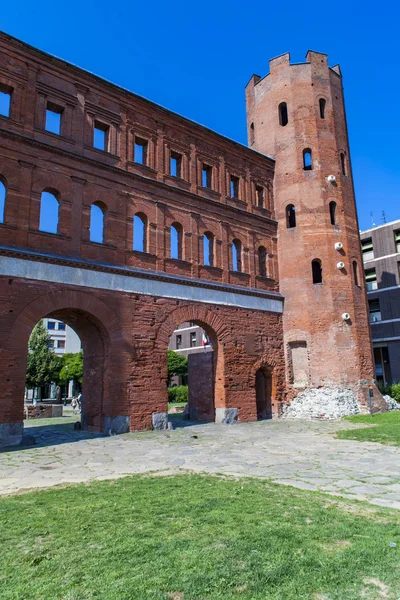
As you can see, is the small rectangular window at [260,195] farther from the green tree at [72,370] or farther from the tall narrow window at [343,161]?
the green tree at [72,370]

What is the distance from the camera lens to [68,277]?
13.8m

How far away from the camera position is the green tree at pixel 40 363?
38594 millimetres

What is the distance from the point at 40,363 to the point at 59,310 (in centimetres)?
2703

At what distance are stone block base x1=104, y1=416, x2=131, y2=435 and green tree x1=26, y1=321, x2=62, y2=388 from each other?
2693 cm

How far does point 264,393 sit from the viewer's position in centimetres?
1973

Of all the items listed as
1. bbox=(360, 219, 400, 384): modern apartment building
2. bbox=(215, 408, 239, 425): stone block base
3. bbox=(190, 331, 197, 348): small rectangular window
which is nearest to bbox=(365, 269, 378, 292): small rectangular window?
bbox=(360, 219, 400, 384): modern apartment building

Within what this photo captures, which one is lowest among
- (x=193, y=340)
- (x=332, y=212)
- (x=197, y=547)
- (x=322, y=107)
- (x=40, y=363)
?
(x=197, y=547)

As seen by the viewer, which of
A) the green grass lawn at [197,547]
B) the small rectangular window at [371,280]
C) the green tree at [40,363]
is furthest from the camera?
the small rectangular window at [371,280]

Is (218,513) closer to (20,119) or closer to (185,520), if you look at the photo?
(185,520)

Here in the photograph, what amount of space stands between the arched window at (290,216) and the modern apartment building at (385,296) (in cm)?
1969

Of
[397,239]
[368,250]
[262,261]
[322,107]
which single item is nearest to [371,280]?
[368,250]

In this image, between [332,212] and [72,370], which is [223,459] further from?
[72,370]

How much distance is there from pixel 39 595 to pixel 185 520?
176 cm

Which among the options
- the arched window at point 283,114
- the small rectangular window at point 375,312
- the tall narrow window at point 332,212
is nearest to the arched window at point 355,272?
the tall narrow window at point 332,212
